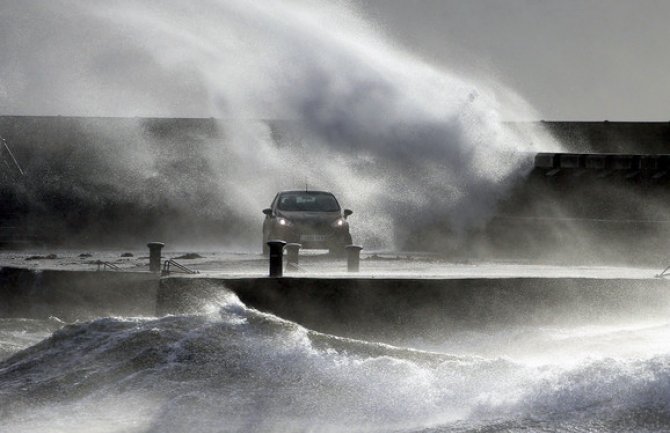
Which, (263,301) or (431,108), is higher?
(431,108)

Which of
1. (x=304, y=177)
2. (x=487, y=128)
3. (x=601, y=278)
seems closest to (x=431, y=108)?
(x=487, y=128)

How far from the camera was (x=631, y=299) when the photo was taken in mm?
16891

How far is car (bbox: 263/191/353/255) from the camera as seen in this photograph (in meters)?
24.4

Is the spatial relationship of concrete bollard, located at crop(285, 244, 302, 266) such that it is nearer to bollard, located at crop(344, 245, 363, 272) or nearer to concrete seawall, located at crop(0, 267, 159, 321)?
bollard, located at crop(344, 245, 363, 272)

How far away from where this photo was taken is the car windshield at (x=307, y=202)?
2538 cm

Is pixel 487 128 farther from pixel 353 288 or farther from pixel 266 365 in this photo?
pixel 266 365

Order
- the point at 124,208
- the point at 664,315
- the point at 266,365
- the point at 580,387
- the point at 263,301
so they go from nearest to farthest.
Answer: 1. the point at 580,387
2. the point at 266,365
3. the point at 263,301
4. the point at 664,315
5. the point at 124,208

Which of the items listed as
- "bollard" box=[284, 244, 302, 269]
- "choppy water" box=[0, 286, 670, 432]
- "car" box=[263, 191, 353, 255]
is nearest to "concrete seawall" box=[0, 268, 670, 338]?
"choppy water" box=[0, 286, 670, 432]

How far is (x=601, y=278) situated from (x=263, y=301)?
173 inches

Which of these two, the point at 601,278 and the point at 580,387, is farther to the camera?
the point at 601,278

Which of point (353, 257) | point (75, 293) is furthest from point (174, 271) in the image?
point (353, 257)

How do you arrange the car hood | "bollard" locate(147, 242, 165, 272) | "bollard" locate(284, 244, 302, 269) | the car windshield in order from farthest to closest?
the car windshield → the car hood → "bollard" locate(284, 244, 302, 269) → "bollard" locate(147, 242, 165, 272)

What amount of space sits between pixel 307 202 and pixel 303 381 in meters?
13.1

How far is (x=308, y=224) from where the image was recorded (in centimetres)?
2455
